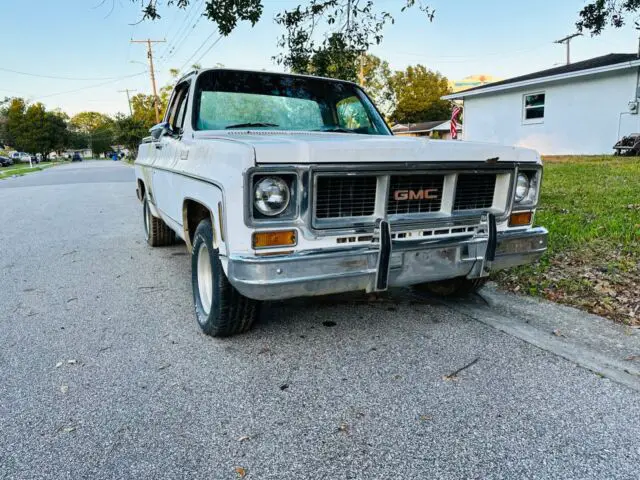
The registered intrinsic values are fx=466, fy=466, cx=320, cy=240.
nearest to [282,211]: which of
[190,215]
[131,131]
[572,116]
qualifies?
[190,215]

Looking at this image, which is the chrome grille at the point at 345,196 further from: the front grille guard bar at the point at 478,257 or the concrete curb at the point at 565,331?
the concrete curb at the point at 565,331

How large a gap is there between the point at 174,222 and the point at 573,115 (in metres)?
17.8

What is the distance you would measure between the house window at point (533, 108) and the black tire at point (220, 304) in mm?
19001

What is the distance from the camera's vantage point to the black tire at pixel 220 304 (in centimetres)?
288

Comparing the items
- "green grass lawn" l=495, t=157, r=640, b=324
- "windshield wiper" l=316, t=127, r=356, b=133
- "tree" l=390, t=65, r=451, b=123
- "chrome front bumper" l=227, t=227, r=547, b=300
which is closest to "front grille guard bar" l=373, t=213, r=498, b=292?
"chrome front bumper" l=227, t=227, r=547, b=300

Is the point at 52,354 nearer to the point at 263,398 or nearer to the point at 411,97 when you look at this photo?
the point at 263,398

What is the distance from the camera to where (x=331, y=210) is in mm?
2621

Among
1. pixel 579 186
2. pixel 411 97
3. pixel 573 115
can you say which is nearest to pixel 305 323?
pixel 579 186

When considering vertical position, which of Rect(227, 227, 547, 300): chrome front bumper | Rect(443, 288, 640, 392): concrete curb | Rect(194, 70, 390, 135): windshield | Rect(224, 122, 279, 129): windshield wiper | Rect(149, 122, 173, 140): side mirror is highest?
Rect(194, 70, 390, 135): windshield

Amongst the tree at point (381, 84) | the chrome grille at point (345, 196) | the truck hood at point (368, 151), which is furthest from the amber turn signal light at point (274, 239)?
the tree at point (381, 84)

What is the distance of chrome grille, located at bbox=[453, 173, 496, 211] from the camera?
9.70ft

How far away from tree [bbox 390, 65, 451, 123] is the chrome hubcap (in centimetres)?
5975

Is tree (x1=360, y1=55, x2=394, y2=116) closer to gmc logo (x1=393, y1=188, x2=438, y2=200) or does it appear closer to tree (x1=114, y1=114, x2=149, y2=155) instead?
tree (x1=114, y1=114, x2=149, y2=155)

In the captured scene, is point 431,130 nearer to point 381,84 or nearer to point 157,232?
point 381,84
